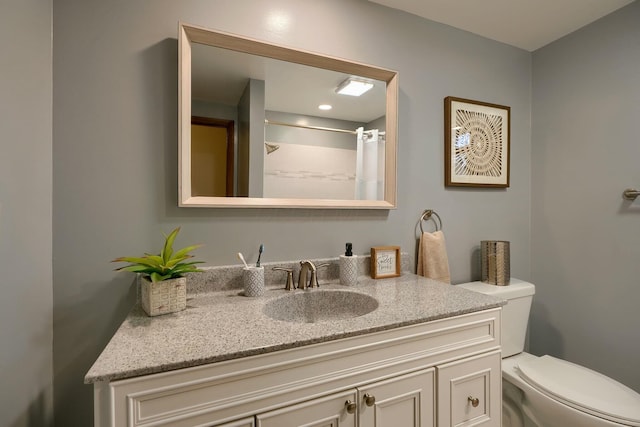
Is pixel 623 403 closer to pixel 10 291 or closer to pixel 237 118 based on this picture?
pixel 237 118

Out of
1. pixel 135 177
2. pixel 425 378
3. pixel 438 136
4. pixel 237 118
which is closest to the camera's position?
pixel 425 378

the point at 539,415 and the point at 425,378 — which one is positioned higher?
the point at 425,378

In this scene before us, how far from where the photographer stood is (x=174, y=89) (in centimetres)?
109

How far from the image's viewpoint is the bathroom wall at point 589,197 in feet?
4.70

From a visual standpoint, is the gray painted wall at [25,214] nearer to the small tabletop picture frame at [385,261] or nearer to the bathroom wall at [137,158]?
the bathroom wall at [137,158]

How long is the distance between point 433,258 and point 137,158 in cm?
139

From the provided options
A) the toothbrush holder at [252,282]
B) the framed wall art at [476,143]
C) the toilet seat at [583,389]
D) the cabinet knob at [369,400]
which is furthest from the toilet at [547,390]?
the toothbrush holder at [252,282]

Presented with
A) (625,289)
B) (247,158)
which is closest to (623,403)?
(625,289)

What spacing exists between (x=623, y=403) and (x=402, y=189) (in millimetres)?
1193

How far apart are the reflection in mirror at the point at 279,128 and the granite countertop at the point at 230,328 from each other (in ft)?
1.33

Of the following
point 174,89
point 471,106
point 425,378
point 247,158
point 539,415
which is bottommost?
point 539,415

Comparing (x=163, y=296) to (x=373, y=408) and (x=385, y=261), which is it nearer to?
(x=373, y=408)

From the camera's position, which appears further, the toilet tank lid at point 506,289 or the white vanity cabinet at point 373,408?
the toilet tank lid at point 506,289

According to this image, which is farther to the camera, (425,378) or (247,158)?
(247,158)
